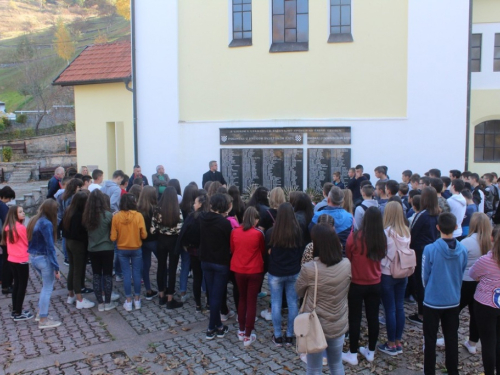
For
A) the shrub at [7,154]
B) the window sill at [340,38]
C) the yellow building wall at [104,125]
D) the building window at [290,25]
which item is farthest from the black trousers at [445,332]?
the shrub at [7,154]

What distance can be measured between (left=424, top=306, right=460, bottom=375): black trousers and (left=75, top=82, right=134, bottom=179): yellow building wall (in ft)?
41.6

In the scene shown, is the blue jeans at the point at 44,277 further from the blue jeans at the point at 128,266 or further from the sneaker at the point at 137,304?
the sneaker at the point at 137,304

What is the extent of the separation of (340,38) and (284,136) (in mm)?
3204

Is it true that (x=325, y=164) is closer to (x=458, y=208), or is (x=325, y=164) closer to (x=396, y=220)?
(x=458, y=208)

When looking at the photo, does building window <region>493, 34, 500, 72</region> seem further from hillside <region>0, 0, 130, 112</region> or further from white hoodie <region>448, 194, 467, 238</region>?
hillside <region>0, 0, 130, 112</region>

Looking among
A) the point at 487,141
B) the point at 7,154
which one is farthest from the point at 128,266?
the point at 7,154

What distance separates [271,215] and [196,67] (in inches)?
378

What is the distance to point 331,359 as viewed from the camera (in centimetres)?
448

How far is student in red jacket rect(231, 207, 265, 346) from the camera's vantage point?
18.8 feet

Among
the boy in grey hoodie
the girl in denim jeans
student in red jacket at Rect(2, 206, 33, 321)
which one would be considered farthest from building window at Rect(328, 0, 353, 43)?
student in red jacket at Rect(2, 206, 33, 321)

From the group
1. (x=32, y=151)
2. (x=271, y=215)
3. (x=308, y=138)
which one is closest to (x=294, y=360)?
(x=271, y=215)

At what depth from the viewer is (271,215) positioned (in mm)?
6203

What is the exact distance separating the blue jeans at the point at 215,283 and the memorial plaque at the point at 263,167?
7.99m

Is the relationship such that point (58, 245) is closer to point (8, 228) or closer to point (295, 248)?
point (8, 228)
